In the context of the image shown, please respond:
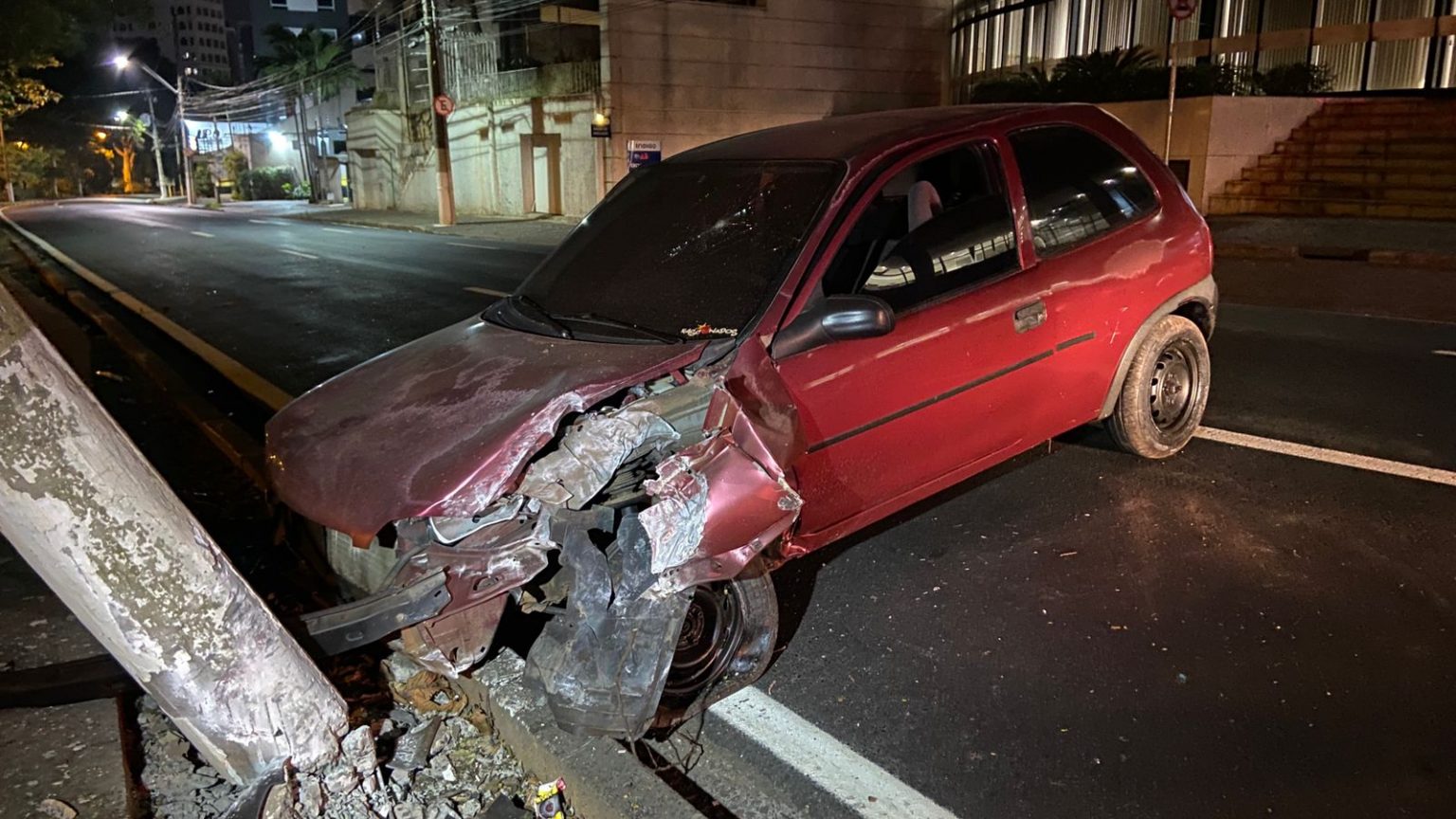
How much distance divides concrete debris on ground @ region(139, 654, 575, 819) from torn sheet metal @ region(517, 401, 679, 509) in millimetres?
878

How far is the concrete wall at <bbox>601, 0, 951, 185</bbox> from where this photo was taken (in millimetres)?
25922

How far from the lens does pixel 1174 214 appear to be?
498cm

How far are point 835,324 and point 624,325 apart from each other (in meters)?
0.80

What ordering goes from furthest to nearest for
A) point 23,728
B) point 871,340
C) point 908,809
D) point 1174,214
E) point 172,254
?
point 172,254 < point 1174,214 < point 871,340 < point 23,728 < point 908,809

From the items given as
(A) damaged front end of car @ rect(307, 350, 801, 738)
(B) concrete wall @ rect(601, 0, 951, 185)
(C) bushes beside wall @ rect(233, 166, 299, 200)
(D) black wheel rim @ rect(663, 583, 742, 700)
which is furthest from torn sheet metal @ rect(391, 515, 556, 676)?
(C) bushes beside wall @ rect(233, 166, 299, 200)

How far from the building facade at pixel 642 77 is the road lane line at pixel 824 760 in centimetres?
2210

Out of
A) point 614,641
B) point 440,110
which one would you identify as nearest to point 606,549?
point 614,641

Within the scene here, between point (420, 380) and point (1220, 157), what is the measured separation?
1686cm

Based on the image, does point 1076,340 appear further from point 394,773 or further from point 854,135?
point 394,773

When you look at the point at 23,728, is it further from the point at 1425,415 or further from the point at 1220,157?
the point at 1220,157

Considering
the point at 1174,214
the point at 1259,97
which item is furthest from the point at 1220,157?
the point at 1174,214

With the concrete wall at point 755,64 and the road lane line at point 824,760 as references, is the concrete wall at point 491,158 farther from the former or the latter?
the road lane line at point 824,760

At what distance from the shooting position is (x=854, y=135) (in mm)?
4090

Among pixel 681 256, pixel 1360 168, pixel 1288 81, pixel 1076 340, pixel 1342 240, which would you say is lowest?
pixel 1342 240
